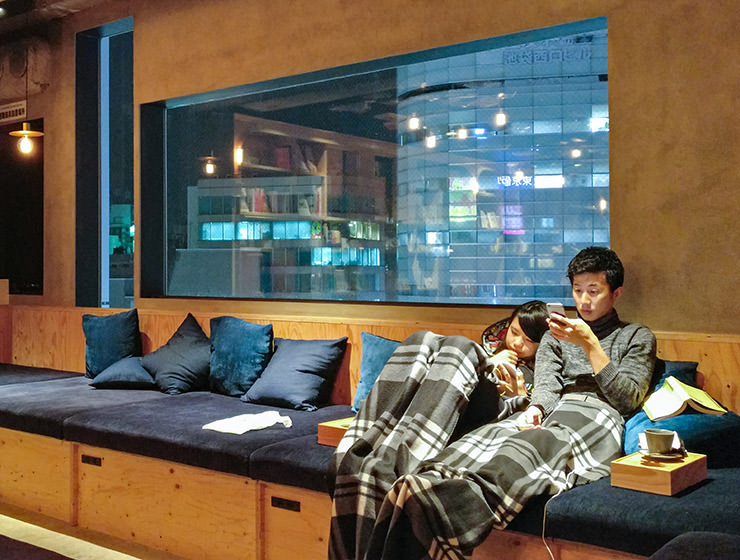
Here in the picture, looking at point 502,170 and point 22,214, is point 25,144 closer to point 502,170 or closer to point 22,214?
point 22,214

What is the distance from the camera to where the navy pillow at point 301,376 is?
13.2ft

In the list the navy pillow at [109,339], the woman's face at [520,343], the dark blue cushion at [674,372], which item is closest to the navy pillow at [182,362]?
the navy pillow at [109,339]

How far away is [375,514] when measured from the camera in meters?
2.55

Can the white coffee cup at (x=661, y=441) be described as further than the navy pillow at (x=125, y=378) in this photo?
No

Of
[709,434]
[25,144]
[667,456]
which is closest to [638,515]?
[667,456]

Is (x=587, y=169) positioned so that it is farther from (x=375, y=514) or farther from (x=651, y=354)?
(x=375, y=514)

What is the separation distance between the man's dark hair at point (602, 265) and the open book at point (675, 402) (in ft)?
1.67

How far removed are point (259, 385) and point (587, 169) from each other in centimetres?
200

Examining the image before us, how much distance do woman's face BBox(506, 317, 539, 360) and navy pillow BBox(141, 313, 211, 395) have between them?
2.02m

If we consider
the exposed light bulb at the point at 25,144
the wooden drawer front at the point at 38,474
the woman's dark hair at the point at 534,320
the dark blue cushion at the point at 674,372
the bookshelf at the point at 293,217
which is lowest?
the wooden drawer front at the point at 38,474

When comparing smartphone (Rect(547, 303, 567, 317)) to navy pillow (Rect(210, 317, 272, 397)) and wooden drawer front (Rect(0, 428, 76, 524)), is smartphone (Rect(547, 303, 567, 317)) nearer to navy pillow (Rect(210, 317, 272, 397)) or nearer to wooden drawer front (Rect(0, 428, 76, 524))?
navy pillow (Rect(210, 317, 272, 397))

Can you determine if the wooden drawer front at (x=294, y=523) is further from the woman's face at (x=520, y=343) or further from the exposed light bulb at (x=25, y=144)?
the exposed light bulb at (x=25, y=144)

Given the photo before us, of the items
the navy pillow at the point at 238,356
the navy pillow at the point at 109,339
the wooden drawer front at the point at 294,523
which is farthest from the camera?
the navy pillow at the point at 109,339

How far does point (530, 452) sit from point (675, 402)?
1.88 ft
